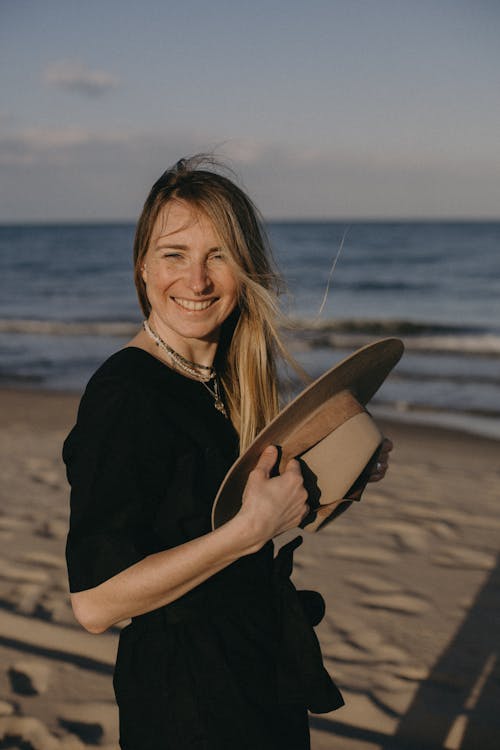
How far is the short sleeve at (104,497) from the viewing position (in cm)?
143

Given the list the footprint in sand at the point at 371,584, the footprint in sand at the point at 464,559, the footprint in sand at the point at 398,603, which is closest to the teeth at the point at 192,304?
the footprint in sand at the point at 398,603

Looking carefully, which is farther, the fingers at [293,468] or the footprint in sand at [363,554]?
the footprint in sand at [363,554]

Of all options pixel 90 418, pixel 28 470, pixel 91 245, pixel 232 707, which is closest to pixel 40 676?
pixel 232 707

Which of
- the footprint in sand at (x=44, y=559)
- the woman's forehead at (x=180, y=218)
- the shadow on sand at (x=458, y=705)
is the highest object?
the woman's forehead at (x=180, y=218)

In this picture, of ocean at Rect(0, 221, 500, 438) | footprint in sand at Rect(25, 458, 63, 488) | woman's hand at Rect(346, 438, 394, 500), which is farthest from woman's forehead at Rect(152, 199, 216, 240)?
footprint in sand at Rect(25, 458, 63, 488)

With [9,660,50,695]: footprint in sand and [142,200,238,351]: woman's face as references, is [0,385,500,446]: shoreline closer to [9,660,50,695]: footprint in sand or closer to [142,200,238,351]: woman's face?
[9,660,50,695]: footprint in sand

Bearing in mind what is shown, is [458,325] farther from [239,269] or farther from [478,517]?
[239,269]

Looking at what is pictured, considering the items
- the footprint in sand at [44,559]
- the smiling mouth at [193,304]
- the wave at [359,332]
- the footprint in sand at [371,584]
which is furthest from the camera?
the wave at [359,332]

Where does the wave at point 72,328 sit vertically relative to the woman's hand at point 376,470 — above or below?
below

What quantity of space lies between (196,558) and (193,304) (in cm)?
69

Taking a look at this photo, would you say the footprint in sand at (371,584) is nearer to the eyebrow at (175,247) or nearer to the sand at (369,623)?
the sand at (369,623)

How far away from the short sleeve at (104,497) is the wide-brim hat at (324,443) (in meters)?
0.19

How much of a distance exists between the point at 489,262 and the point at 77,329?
25446 mm

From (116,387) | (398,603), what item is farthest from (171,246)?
(398,603)
